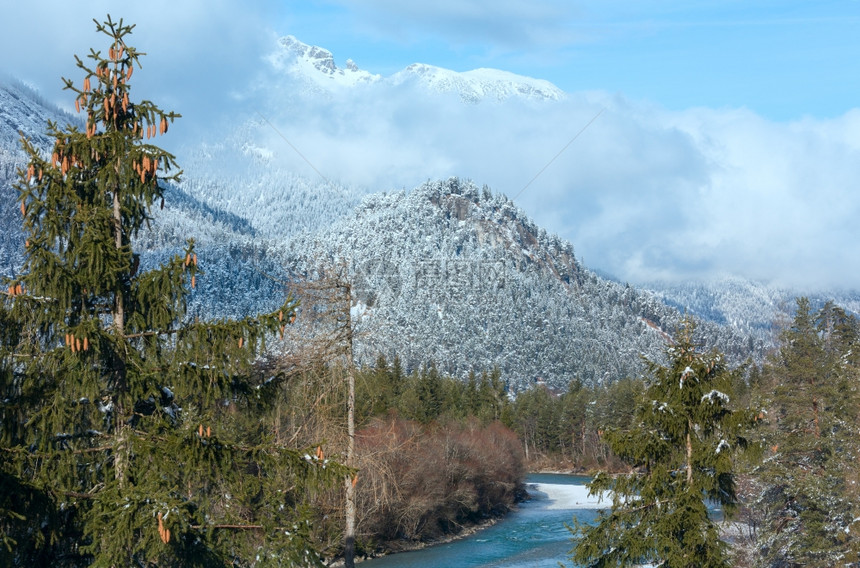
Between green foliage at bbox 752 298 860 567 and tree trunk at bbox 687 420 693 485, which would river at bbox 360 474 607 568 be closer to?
green foliage at bbox 752 298 860 567

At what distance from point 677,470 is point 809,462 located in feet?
57.3

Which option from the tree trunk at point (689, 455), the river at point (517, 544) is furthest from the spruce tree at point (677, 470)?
the river at point (517, 544)

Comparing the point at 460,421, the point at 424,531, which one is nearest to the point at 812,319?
the point at 424,531

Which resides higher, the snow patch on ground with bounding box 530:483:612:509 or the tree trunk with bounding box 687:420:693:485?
the tree trunk with bounding box 687:420:693:485

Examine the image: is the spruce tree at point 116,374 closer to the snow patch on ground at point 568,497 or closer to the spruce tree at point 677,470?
the spruce tree at point 677,470

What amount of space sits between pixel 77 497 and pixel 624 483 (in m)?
12.9

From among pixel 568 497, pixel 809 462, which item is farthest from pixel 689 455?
pixel 568 497

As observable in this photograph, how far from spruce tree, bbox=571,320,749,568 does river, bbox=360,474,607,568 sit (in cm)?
1737

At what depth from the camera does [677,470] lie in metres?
18.5

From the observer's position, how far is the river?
46875mm

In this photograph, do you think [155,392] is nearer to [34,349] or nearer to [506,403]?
[34,349]

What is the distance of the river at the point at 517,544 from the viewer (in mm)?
46875

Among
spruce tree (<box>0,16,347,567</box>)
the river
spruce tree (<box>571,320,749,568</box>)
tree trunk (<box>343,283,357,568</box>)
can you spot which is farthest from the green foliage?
spruce tree (<box>0,16,347,567</box>)

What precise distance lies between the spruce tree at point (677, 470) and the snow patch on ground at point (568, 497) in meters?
44.9
